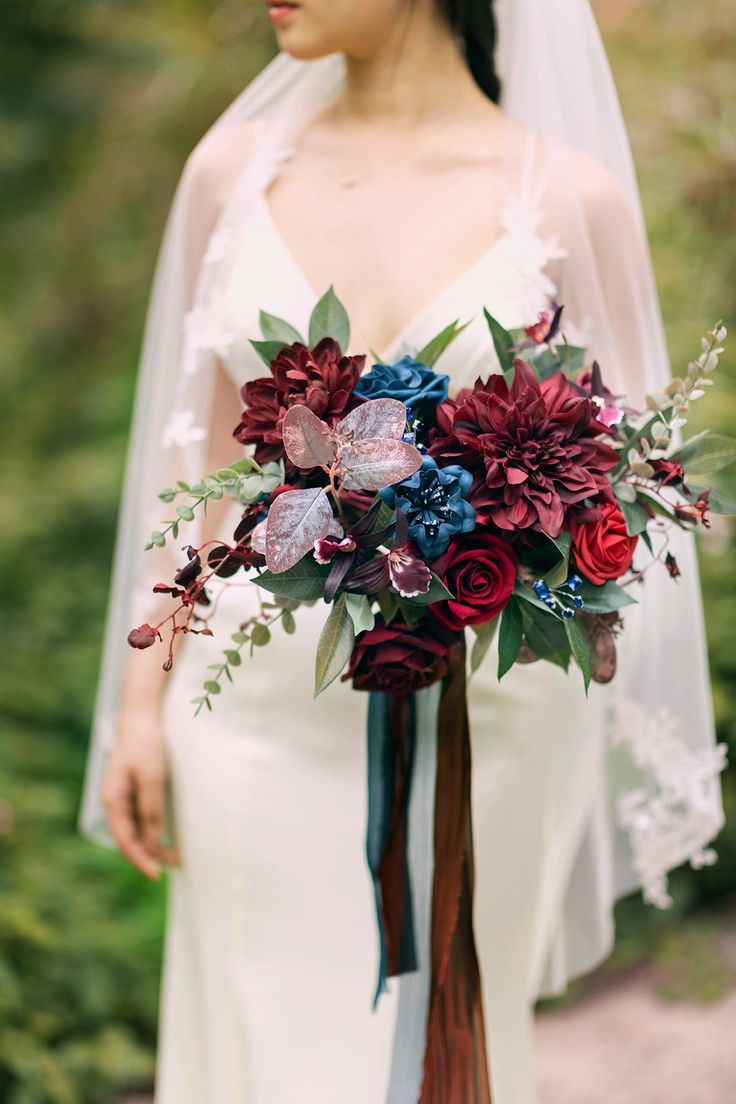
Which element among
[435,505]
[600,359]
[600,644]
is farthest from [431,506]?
[600,359]

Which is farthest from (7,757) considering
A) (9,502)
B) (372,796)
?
(372,796)

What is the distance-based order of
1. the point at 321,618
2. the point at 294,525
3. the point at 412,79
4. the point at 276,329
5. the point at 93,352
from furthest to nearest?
the point at 93,352
the point at 412,79
the point at 321,618
the point at 276,329
the point at 294,525

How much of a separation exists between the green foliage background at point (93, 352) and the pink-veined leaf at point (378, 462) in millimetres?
2064

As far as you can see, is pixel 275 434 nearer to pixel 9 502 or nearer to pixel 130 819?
pixel 130 819

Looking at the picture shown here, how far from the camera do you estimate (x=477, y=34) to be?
2.09 metres

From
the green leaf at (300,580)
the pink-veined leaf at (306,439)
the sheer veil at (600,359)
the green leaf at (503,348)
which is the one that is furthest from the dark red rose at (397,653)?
the sheer veil at (600,359)

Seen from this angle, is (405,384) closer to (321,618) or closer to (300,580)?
(300,580)

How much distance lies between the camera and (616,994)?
11.7ft

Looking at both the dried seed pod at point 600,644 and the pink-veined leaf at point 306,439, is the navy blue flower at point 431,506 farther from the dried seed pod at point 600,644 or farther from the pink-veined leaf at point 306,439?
the dried seed pod at point 600,644

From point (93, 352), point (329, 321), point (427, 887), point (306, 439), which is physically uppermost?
point (93, 352)

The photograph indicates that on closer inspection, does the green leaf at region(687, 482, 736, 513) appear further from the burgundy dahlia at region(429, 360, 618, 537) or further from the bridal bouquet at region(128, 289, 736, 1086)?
the burgundy dahlia at region(429, 360, 618, 537)

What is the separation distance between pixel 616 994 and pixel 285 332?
2592 mm

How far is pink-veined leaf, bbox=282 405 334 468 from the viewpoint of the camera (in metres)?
1.33

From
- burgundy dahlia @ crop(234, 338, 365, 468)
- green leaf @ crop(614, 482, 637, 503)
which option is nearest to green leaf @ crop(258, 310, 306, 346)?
burgundy dahlia @ crop(234, 338, 365, 468)
